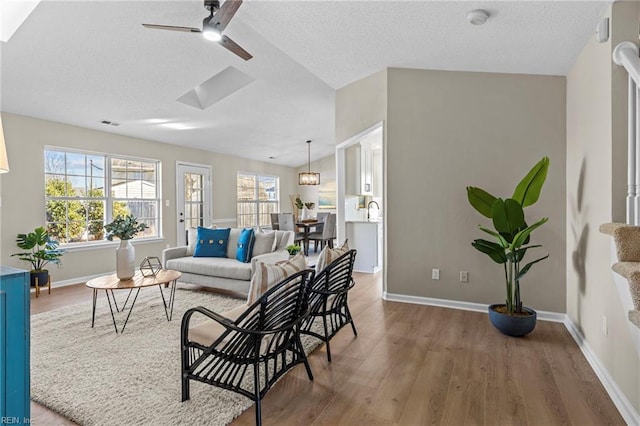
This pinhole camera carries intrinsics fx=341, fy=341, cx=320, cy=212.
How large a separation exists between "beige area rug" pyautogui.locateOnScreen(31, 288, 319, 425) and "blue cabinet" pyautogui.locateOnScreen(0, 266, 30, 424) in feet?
1.55

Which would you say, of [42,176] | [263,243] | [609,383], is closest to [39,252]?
[42,176]

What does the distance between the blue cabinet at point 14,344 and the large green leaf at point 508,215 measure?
3.14 metres

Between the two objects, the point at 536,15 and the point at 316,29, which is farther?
the point at 316,29

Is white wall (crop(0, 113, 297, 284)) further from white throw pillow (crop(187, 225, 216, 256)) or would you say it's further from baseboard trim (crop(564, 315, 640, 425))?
baseboard trim (crop(564, 315, 640, 425))

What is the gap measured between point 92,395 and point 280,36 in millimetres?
3492

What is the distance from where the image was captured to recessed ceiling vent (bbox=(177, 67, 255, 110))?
16.8 ft

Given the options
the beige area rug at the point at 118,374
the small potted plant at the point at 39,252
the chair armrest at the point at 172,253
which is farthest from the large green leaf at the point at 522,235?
the small potted plant at the point at 39,252

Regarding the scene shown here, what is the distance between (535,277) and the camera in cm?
350

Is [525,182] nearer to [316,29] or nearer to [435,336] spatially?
[435,336]

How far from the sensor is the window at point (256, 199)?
29.1 feet

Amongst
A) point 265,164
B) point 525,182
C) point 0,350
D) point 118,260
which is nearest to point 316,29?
point 525,182

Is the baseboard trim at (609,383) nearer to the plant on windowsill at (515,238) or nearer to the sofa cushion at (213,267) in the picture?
the plant on windowsill at (515,238)

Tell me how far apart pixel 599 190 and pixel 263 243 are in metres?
3.54

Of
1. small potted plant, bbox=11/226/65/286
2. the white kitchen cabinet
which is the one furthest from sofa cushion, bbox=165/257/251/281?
the white kitchen cabinet
